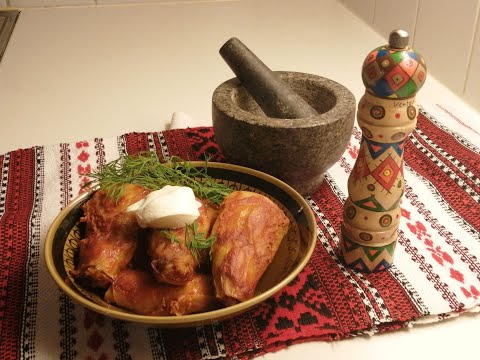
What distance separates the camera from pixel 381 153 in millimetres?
617

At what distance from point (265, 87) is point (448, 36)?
1.97 feet

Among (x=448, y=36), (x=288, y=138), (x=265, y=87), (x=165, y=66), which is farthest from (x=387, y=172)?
(x=165, y=66)

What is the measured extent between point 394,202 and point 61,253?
376 mm

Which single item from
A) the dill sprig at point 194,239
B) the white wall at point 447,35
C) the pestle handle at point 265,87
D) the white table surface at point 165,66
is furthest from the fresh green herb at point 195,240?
the white wall at point 447,35

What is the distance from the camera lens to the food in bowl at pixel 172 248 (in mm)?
536

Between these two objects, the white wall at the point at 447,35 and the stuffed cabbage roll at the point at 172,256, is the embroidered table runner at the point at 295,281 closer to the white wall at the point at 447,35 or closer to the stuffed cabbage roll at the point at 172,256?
the stuffed cabbage roll at the point at 172,256

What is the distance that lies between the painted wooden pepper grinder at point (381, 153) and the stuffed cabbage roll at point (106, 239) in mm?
249

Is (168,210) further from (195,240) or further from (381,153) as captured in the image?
(381,153)

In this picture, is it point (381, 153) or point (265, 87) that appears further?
point (265, 87)

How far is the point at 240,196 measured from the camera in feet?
2.02

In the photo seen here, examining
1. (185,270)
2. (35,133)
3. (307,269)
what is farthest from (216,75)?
(185,270)

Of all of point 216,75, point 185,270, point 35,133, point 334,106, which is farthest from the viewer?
point 216,75

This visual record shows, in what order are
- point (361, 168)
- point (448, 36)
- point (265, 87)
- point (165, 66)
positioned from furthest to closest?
1. point (165, 66)
2. point (448, 36)
3. point (265, 87)
4. point (361, 168)

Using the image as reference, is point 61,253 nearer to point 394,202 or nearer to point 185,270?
point 185,270
